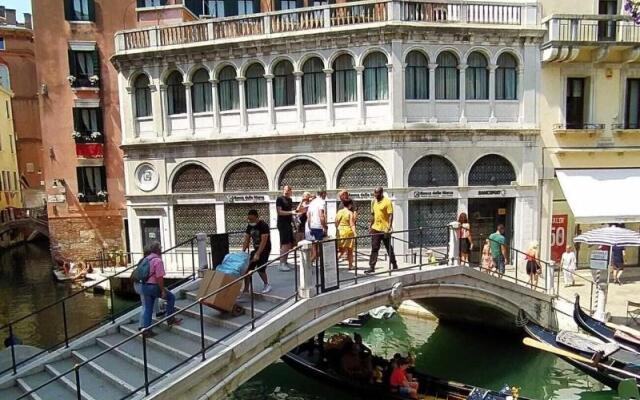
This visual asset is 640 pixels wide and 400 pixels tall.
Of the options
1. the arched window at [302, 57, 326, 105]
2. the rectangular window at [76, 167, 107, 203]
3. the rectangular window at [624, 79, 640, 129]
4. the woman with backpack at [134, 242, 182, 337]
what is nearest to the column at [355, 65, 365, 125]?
the arched window at [302, 57, 326, 105]

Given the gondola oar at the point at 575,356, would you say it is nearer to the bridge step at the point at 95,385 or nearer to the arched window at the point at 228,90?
the bridge step at the point at 95,385

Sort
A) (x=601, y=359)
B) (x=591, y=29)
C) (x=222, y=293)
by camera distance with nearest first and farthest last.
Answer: (x=222, y=293) < (x=601, y=359) < (x=591, y=29)

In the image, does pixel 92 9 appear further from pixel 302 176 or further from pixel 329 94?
pixel 302 176

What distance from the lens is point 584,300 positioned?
12.4 m

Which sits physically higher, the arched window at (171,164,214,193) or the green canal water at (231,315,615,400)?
the arched window at (171,164,214,193)

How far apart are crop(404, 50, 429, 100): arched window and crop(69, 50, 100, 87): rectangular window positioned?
1389cm

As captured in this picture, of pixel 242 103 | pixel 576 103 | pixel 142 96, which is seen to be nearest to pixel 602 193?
pixel 576 103

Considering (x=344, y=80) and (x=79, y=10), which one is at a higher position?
(x=79, y=10)

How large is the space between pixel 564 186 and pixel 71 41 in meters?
20.7

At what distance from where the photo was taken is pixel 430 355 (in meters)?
12.0

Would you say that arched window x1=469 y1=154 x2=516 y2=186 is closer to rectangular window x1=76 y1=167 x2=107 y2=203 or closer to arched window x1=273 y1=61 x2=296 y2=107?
arched window x1=273 y1=61 x2=296 y2=107

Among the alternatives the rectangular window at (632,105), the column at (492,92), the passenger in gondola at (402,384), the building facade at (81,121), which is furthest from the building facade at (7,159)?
the rectangular window at (632,105)

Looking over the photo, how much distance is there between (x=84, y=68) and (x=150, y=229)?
333 inches

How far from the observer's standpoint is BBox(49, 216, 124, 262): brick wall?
20.5m
